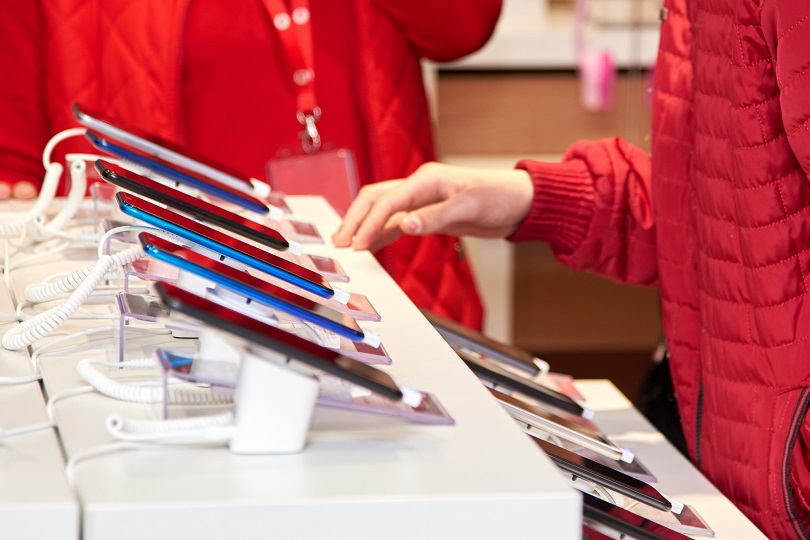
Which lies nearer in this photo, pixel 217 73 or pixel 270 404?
pixel 270 404

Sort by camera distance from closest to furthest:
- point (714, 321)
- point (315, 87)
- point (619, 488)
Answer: point (619, 488), point (714, 321), point (315, 87)

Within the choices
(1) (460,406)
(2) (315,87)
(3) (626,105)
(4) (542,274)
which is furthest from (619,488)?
(4) (542,274)

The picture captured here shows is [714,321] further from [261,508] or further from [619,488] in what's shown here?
[261,508]

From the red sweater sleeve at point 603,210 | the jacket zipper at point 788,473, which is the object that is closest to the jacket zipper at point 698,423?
the jacket zipper at point 788,473

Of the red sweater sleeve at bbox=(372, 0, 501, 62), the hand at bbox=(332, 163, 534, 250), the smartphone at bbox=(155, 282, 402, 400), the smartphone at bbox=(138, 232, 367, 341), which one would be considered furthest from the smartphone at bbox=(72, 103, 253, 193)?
the red sweater sleeve at bbox=(372, 0, 501, 62)

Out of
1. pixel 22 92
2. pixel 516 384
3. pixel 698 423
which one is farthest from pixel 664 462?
pixel 22 92

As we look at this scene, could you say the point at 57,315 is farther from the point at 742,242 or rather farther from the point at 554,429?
the point at 742,242

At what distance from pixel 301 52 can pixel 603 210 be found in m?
0.52

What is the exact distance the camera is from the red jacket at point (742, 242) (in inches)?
32.2

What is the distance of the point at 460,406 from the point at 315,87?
0.96 meters

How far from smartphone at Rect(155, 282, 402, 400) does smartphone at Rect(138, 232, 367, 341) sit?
0.14ft

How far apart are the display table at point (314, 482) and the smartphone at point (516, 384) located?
27 cm

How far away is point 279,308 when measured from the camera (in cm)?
62

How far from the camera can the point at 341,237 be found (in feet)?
3.32
